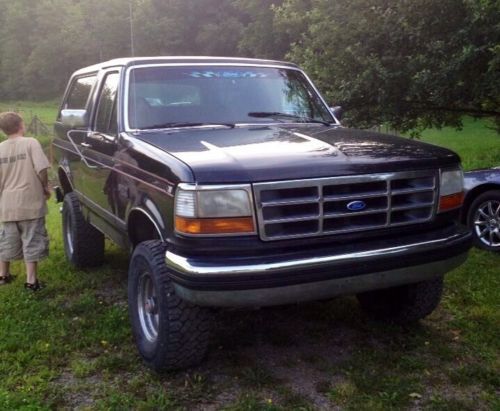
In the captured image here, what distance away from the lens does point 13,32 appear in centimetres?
7938

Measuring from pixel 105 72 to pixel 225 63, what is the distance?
1.07 m

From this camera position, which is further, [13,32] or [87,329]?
[13,32]

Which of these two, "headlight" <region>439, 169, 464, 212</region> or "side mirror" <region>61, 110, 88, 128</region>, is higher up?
"side mirror" <region>61, 110, 88, 128</region>

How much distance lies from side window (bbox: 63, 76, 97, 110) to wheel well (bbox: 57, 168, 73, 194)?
2.34 feet

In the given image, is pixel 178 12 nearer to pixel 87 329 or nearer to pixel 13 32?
pixel 13 32

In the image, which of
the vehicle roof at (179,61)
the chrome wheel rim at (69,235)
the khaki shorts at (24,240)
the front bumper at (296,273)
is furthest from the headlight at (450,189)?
the chrome wheel rim at (69,235)

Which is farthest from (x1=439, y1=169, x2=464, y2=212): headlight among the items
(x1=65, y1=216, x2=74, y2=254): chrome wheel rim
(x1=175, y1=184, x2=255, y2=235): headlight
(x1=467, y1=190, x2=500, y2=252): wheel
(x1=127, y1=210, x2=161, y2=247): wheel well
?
(x1=65, y1=216, x2=74, y2=254): chrome wheel rim

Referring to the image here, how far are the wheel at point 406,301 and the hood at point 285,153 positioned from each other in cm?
97

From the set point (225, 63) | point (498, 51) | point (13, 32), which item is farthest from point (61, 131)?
point (13, 32)

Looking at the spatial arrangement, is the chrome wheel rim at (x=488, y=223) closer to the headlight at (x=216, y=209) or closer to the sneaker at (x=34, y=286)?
the headlight at (x=216, y=209)

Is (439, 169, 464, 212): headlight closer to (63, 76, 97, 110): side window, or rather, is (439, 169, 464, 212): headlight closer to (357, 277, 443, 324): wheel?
(357, 277, 443, 324): wheel

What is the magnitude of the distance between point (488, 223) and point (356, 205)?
11.3 feet

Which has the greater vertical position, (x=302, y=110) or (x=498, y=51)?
(x=498, y=51)

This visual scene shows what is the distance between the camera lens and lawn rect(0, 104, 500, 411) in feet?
11.6
